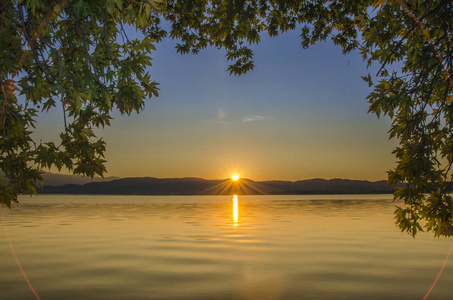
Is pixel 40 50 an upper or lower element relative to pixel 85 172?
upper

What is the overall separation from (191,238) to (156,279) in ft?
26.9

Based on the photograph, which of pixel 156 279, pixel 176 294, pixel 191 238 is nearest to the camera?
pixel 176 294

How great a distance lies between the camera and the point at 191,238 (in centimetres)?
1823

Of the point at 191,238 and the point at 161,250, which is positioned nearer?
the point at 161,250

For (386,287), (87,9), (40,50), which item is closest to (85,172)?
(40,50)

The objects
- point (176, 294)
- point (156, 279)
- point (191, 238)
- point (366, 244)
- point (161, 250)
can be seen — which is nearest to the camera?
point (176, 294)

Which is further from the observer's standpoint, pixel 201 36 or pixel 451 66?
pixel 201 36

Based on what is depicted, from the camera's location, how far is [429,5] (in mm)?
10352

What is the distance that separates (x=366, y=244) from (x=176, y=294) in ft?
31.0

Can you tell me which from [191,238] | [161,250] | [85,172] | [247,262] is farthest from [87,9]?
[191,238]

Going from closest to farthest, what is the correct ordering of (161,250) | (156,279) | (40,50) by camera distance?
(40,50)
(156,279)
(161,250)

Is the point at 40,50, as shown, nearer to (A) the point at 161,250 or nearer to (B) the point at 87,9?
(B) the point at 87,9

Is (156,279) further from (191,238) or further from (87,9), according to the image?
(191,238)

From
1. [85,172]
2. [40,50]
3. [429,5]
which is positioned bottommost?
[85,172]
